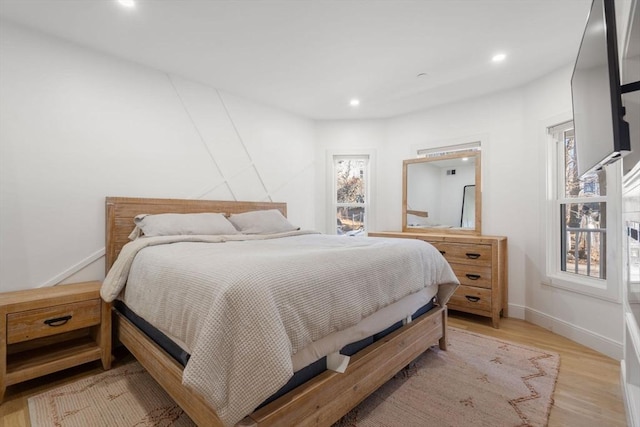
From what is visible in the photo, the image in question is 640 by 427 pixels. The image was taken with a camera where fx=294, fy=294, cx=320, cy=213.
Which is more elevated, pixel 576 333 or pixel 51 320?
pixel 51 320

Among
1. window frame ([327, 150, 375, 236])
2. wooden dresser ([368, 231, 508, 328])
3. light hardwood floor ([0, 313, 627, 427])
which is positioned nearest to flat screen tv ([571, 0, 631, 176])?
light hardwood floor ([0, 313, 627, 427])

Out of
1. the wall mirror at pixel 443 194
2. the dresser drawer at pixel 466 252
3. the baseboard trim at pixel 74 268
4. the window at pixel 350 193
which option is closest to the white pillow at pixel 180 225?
the baseboard trim at pixel 74 268

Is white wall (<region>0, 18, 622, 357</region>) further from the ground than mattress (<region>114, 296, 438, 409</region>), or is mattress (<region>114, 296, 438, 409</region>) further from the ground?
white wall (<region>0, 18, 622, 357</region>)

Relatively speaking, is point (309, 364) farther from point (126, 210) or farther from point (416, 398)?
point (126, 210)

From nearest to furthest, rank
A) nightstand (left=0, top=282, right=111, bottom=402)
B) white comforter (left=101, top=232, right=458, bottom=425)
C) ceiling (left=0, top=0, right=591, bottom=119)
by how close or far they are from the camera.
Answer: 1. white comforter (left=101, top=232, right=458, bottom=425)
2. nightstand (left=0, top=282, right=111, bottom=402)
3. ceiling (left=0, top=0, right=591, bottom=119)

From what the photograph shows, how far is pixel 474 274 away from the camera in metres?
2.92

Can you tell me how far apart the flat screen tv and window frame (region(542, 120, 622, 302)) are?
985 mm

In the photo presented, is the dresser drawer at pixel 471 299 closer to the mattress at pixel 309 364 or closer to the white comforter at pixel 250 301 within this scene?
the mattress at pixel 309 364

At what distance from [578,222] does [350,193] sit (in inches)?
101

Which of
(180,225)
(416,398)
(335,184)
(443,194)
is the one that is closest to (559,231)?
(443,194)

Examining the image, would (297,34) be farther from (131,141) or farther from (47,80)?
(47,80)

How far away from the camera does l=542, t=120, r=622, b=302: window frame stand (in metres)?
2.20

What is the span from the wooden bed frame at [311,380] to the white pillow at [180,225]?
22cm

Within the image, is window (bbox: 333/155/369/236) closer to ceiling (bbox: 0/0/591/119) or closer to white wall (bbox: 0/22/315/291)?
ceiling (bbox: 0/0/591/119)
